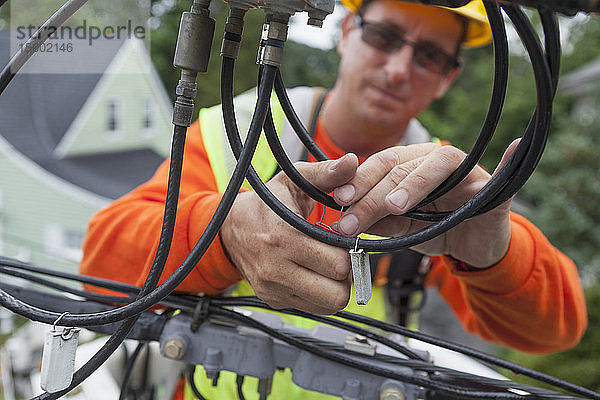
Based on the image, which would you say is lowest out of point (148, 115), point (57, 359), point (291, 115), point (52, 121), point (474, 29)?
point (57, 359)

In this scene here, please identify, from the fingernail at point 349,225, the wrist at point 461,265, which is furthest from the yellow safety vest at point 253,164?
the fingernail at point 349,225

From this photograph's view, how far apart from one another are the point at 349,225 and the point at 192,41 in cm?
29

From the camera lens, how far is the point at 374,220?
68 cm

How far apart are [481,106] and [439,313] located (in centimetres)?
947

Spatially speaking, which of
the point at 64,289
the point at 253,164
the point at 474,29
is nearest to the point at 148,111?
the point at 474,29

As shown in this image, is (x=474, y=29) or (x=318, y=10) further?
(x=474, y=29)

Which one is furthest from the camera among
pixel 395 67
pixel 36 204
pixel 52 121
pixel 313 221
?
pixel 52 121

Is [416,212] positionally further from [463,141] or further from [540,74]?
[463,141]

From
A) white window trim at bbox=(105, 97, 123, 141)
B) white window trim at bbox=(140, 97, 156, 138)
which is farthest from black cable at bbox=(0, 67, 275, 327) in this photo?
white window trim at bbox=(105, 97, 123, 141)

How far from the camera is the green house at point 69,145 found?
29.1ft

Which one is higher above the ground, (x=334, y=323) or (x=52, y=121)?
(x=52, y=121)

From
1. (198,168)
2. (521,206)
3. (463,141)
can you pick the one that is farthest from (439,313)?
(463,141)

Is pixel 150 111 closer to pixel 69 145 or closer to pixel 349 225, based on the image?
pixel 69 145

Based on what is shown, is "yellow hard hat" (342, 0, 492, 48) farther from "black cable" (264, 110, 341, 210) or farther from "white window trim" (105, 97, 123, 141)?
"white window trim" (105, 97, 123, 141)
